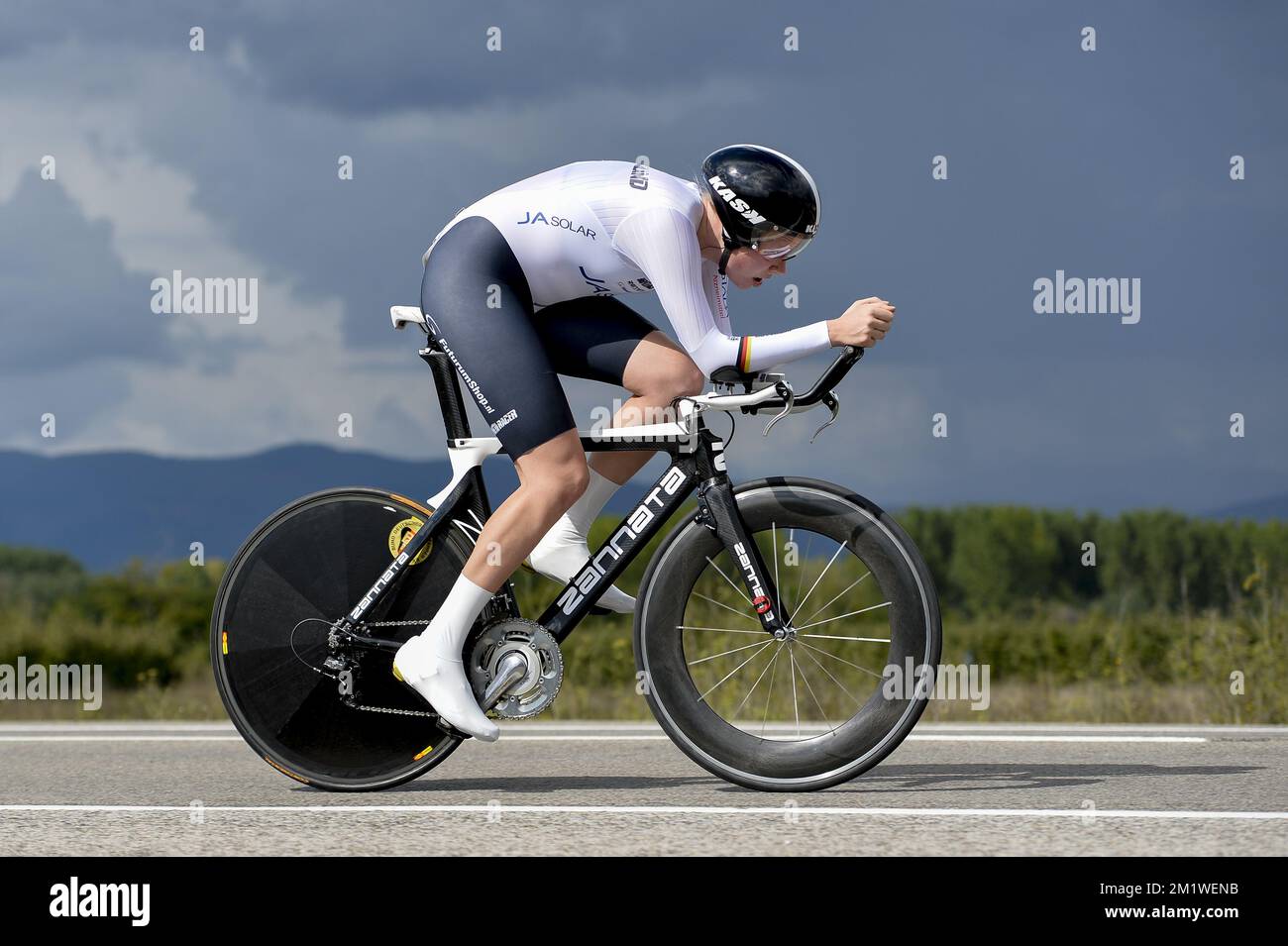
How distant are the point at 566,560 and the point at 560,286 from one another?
915 mm

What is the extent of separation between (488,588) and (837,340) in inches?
53.1

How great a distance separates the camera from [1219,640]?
9938 millimetres

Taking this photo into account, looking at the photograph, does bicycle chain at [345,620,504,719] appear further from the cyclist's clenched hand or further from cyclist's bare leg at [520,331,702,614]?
the cyclist's clenched hand

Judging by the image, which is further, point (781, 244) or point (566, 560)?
point (566, 560)

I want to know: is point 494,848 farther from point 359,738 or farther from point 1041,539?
point 1041,539

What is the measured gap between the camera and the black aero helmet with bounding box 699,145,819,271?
4957 millimetres

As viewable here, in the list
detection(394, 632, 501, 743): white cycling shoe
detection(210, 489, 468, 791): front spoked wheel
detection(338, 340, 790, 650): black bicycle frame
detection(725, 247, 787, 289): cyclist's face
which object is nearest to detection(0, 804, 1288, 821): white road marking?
detection(394, 632, 501, 743): white cycling shoe

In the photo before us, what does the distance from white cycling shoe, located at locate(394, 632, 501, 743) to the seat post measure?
710mm

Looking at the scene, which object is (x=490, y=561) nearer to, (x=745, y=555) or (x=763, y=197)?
(x=745, y=555)

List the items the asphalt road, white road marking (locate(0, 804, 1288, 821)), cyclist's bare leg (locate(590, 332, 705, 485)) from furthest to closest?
cyclist's bare leg (locate(590, 332, 705, 485)), white road marking (locate(0, 804, 1288, 821)), the asphalt road

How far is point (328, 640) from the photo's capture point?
5.35 meters

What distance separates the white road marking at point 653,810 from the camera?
455cm

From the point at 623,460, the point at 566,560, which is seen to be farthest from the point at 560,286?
the point at 566,560
